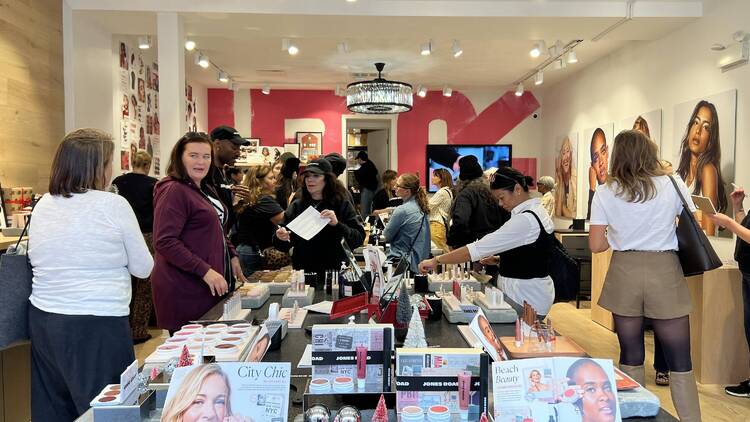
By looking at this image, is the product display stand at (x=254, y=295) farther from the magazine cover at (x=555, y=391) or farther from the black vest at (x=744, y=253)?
the black vest at (x=744, y=253)

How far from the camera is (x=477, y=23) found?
16.0ft

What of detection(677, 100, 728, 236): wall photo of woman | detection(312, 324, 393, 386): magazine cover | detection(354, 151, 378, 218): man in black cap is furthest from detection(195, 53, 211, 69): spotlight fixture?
detection(312, 324, 393, 386): magazine cover

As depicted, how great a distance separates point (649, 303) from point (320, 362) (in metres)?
1.76

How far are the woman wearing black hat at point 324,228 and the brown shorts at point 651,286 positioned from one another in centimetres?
152

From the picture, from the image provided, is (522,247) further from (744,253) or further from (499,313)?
(744,253)

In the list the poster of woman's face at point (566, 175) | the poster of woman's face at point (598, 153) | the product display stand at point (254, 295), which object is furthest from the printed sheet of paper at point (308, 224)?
the poster of woman's face at point (566, 175)

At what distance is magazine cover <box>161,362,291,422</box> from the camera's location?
115 centimetres

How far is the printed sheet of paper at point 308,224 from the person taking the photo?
319cm

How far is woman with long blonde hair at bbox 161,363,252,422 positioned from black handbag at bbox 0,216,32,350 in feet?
4.32

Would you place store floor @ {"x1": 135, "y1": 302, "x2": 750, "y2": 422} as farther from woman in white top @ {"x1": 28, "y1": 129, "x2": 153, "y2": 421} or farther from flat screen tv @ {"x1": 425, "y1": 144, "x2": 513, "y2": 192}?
flat screen tv @ {"x1": 425, "y1": 144, "x2": 513, "y2": 192}

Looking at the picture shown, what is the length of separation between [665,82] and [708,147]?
104 cm

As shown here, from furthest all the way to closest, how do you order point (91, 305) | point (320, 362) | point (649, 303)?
point (649, 303) < point (91, 305) < point (320, 362)

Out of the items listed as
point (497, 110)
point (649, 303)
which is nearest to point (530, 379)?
point (649, 303)

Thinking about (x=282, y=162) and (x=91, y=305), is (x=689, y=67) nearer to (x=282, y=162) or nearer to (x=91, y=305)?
(x=282, y=162)
